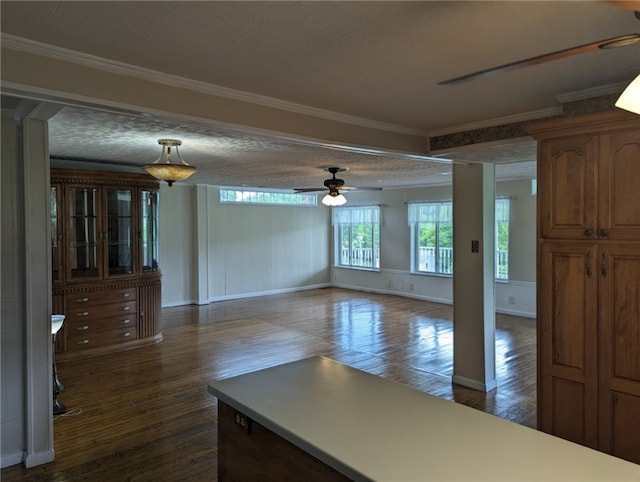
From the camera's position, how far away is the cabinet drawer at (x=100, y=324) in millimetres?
5078

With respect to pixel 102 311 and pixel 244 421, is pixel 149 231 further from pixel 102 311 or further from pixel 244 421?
pixel 244 421

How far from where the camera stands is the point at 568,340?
2.55m

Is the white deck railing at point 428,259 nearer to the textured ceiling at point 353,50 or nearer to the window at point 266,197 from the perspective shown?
the window at point 266,197

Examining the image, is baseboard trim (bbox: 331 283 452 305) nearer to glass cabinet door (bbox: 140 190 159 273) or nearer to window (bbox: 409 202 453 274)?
window (bbox: 409 202 453 274)

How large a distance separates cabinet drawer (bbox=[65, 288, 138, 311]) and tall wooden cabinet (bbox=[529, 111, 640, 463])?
4.78 meters

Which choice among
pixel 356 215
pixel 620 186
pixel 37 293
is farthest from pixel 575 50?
pixel 356 215

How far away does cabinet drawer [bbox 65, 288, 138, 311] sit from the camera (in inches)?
200

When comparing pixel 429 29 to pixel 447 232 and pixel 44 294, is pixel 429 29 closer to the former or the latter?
pixel 44 294

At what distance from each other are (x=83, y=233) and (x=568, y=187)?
515 cm

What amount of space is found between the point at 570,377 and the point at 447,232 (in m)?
6.17

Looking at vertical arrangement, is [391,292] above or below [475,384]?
above

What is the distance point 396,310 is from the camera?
8.00 metres

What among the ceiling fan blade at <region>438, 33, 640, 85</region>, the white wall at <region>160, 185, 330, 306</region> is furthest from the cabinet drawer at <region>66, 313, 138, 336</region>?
the ceiling fan blade at <region>438, 33, 640, 85</region>

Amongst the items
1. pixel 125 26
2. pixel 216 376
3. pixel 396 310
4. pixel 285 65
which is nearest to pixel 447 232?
pixel 396 310
